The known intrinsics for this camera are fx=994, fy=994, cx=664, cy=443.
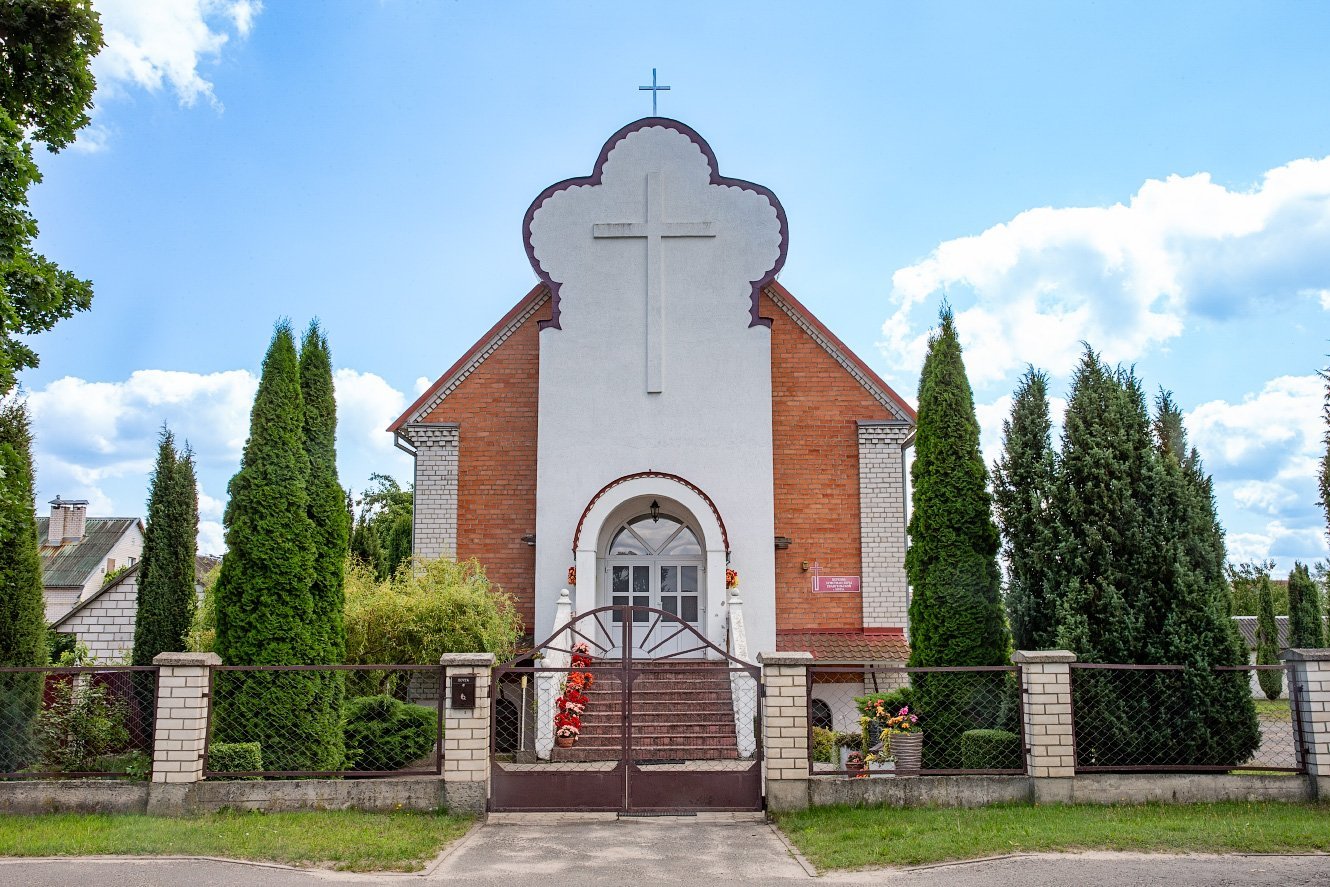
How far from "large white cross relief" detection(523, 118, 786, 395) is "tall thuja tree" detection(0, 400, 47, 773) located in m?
7.28

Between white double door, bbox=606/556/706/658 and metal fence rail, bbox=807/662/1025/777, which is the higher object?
white double door, bbox=606/556/706/658

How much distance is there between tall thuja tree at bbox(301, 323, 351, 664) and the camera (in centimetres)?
1077

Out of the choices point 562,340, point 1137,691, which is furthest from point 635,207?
point 1137,691

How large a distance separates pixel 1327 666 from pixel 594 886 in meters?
6.97

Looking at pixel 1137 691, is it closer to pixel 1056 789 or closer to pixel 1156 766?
pixel 1156 766

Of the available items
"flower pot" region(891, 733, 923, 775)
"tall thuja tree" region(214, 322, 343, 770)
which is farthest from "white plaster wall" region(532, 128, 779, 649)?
"tall thuja tree" region(214, 322, 343, 770)

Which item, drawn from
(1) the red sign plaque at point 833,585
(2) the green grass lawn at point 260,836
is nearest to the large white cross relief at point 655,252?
(1) the red sign plaque at point 833,585

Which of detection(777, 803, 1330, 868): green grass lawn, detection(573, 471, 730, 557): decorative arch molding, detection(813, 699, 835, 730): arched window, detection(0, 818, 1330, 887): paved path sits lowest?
detection(0, 818, 1330, 887): paved path

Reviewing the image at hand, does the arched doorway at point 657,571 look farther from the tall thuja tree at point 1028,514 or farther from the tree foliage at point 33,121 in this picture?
the tree foliage at point 33,121

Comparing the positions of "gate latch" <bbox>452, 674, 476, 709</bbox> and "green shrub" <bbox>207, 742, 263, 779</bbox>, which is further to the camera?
"green shrub" <bbox>207, 742, 263, 779</bbox>

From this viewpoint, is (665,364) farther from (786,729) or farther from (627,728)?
(786,729)

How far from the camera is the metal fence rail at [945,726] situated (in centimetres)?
928

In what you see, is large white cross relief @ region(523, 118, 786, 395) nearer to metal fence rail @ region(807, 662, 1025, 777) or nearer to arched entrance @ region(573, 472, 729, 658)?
arched entrance @ region(573, 472, 729, 658)

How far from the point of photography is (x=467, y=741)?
9.04 meters
